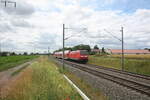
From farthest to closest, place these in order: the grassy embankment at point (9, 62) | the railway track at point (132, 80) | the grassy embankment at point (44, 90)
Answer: the grassy embankment at point (9, 62) < the railway track at point (132, 80) < the grassy embankment at point (44, 90)

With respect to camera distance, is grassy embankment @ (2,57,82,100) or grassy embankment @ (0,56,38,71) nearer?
grassy embankment @ (2,57,82,100)

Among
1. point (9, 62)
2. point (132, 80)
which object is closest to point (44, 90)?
point (132, 80)

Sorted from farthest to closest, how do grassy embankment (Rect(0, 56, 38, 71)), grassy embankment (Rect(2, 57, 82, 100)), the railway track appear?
1. grassy embankment (Rect(0, 56, 38, 71))
2. the railway track
3. grassy embankment (Rect(2, 57, 82, 100))

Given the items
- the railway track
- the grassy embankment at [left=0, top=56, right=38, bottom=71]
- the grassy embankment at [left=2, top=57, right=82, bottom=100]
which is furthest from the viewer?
the grassy embankment at [left=0, top=56, right=38, bottom=71]

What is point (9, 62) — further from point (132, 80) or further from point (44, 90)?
point (44, 90)

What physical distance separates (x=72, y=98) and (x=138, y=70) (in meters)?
19.3

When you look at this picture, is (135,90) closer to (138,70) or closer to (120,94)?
(120,94)

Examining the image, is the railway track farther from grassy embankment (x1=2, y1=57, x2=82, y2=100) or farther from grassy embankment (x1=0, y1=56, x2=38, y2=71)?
grassy embankment (x1=0, y1=56, x2=38, y2=71)

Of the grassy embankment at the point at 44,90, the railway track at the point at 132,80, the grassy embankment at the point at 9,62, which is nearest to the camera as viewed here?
the grassy embankment at the point at 44,90

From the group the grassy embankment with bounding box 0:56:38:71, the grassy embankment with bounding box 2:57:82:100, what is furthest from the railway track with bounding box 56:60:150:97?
the grassy embankment with bounding box 0:56:38:71

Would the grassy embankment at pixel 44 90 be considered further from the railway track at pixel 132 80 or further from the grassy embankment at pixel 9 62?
the grassy embankment at pixel 9 62

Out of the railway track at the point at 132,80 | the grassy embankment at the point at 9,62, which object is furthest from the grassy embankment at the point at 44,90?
the grassy embankment at the point at 9,62

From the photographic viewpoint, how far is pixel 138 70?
2647 centimetres

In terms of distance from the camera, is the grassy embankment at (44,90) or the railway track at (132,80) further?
the railway track at (132,80)
